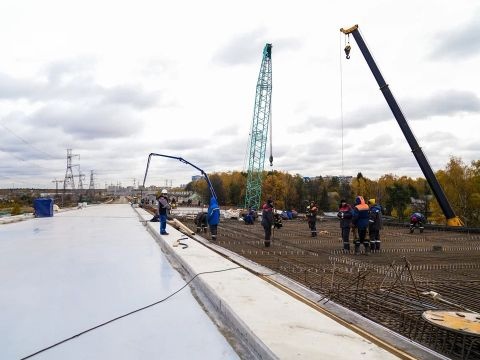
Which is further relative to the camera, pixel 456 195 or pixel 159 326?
pixel 456 195

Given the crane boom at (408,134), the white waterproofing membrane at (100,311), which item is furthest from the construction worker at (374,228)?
the crane boom at (408,134)

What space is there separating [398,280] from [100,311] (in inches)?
173

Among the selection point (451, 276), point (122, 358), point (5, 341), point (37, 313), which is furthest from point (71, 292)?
point (451, 276)

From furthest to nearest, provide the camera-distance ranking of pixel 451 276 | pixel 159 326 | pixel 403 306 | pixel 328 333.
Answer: pixel 451 276
pixel 403 306
pixel 159 326
pixel 328 333

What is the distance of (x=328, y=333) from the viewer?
366 centimetres

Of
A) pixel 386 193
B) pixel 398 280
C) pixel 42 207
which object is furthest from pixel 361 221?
pixel 386 193

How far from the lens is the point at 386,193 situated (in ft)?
266

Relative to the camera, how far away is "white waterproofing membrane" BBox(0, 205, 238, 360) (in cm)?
354

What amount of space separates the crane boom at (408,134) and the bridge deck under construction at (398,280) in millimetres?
7586

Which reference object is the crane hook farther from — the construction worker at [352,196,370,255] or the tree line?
the tree line

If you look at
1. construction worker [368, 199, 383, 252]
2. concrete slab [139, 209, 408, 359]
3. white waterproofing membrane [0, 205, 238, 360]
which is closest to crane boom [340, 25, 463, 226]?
construction worker [368, 199, 383, 252]

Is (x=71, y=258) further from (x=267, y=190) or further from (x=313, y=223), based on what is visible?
(x=267, y=190)

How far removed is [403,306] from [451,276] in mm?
3191

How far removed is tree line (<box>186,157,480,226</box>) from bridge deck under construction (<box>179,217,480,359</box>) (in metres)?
37.1
